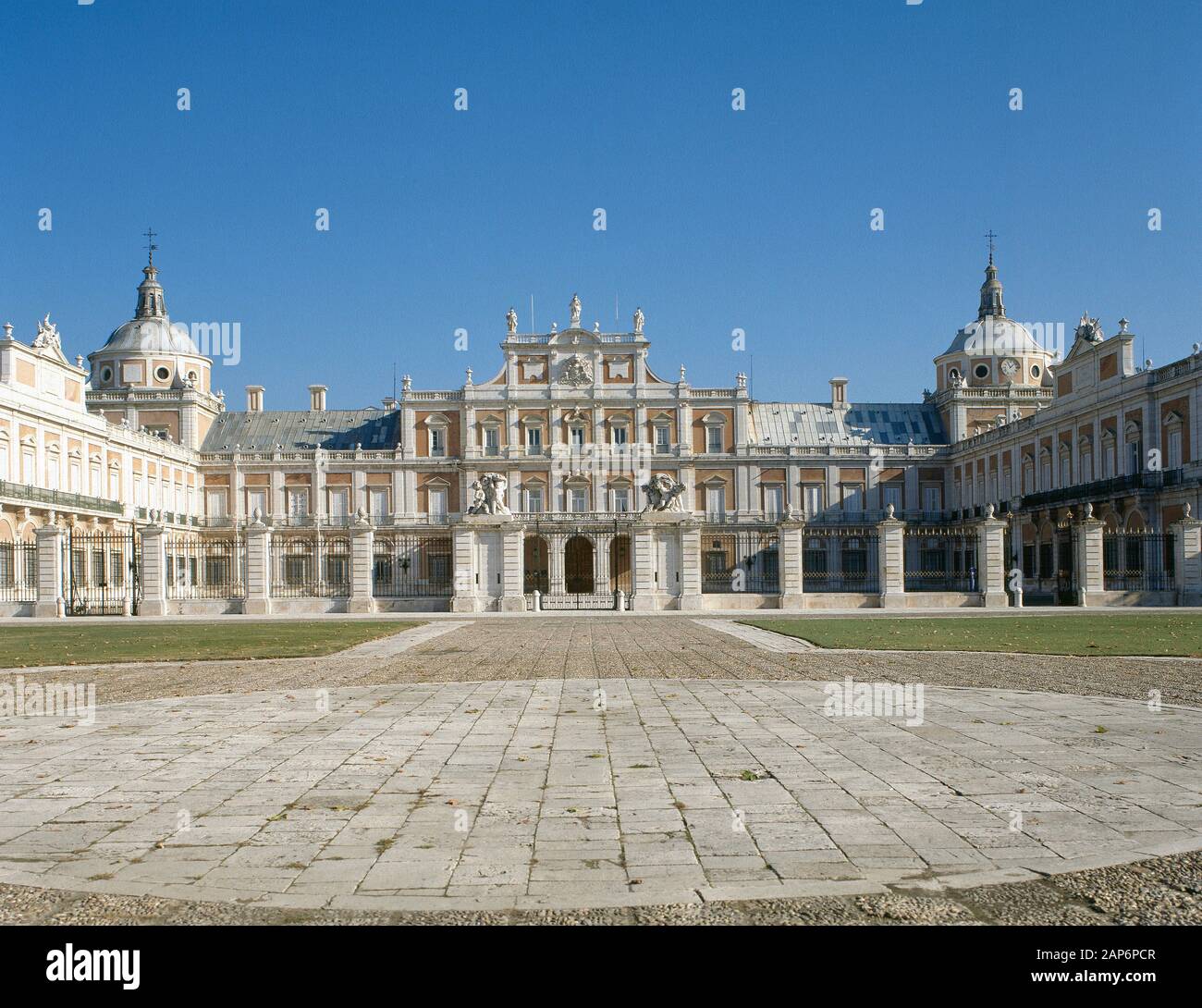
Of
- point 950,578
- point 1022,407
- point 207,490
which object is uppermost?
point 1022,407

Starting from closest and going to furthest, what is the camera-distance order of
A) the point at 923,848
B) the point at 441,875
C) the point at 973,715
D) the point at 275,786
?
1. the point at 441,875
2. the point at 923,848
3. the point at 275,786
4. the point at 973,715

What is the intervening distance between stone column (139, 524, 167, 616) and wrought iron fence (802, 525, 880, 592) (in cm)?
3605

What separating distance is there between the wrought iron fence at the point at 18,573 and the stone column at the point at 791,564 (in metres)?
24.5

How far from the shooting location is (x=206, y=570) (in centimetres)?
5844

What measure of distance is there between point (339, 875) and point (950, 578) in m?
53.1

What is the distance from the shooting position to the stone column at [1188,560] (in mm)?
33688

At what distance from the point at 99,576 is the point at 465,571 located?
823 inches

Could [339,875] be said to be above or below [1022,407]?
below

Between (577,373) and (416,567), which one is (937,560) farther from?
(416,567)

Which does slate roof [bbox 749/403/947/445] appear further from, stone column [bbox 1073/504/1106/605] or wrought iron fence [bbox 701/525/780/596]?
stone column [bbox 1073/504/1106/605]

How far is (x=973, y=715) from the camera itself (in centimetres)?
1016

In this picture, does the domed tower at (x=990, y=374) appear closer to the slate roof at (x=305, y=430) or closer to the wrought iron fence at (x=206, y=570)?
the slate roof at (x=305, y=430)

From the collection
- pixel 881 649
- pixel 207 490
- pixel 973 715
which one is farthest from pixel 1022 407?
pixel 973 715
